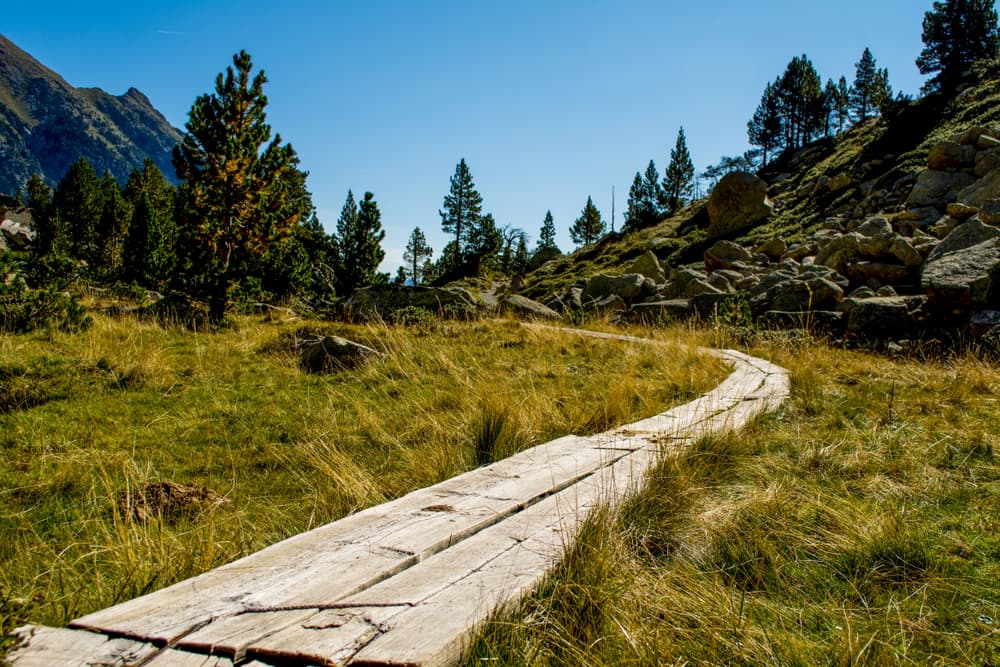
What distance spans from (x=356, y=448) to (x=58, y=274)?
11704 millimetres

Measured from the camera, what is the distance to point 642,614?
156 cm

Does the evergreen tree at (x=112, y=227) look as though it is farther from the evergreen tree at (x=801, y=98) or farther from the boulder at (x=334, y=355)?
the evergreen tree at (x=801, y=98)

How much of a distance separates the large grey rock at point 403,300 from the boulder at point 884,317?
7.66 meters

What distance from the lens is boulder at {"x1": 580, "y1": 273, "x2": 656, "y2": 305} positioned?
51.4 feet

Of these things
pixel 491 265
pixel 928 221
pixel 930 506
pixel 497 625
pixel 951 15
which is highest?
pixel 951 15

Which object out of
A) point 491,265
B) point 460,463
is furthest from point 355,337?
point 491,265

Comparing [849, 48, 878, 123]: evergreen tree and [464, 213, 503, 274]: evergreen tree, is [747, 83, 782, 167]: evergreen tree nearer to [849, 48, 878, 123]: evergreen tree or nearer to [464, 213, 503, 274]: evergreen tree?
[849, 48, 878, 123]: evergreen tree

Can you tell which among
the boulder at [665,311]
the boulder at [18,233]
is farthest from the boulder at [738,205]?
the boulder at [18,233]

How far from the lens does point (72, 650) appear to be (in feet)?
3.76

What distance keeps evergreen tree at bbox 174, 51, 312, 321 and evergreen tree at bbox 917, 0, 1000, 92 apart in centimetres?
5283

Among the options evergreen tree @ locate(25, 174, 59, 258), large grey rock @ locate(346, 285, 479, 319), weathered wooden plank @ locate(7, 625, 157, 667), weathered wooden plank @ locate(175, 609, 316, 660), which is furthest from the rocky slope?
evergreen tree @ locate(25, 174, 59, 258)

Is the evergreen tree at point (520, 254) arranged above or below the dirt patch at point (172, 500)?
above

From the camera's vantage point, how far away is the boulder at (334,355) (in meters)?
6.58

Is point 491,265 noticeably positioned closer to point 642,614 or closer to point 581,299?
point 581,299
